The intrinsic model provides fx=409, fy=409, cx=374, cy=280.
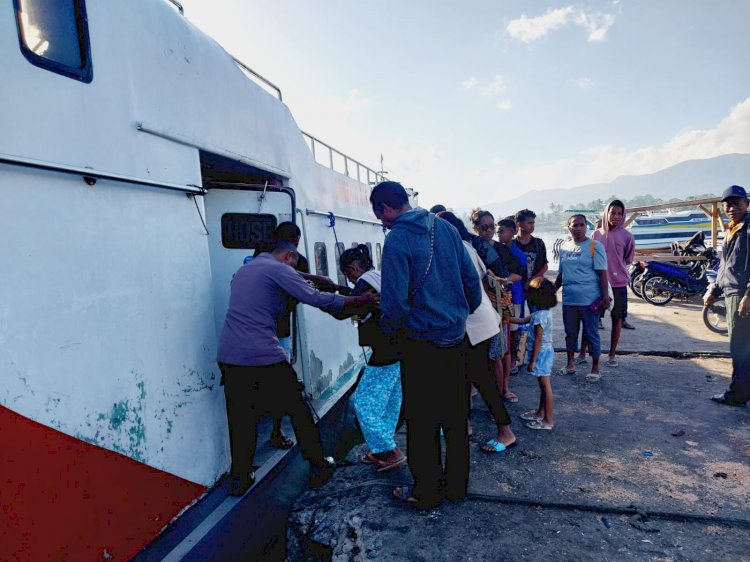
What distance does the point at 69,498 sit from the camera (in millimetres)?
1886

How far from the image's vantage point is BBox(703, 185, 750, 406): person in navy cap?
3977 millimetres

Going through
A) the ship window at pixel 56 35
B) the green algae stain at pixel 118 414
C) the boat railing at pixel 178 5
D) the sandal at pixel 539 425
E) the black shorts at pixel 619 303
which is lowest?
the sandal at pixel 539 425

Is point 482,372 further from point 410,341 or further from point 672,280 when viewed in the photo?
point 672,280

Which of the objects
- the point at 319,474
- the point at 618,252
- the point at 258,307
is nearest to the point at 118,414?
the point at 258,307

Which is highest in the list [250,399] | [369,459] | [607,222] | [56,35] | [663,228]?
[56,35]

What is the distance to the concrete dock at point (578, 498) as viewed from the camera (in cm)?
237

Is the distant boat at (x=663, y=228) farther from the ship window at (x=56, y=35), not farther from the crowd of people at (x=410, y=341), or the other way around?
the ship window at (x=56, y=35)

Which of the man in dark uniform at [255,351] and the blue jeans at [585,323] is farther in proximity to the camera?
the blue jeans at [585,323]

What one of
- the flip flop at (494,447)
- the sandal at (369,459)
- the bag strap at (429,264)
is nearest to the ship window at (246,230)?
the bag strap at (429,264)

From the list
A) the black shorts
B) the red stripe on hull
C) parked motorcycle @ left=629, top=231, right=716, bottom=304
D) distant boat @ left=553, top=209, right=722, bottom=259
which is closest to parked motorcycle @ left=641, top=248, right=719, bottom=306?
parked motorcycle @ left=629, top=231, right=716, bottom=304

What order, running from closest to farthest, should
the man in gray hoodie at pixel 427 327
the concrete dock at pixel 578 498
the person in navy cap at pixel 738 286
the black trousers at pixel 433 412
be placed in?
the concrete dock at pixel 578 498, the man in gray hoodie at pixel 427 327, the black trousers at pixel 433 412, the person in navy cap at pixel 738 286

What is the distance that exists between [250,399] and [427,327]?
138 cm

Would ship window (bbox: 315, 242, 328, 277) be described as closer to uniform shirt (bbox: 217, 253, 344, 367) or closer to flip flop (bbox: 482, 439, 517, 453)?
uniform shirt (bbox: 217, 253, 344, 367)

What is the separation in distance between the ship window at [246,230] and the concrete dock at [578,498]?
2.24 metres
